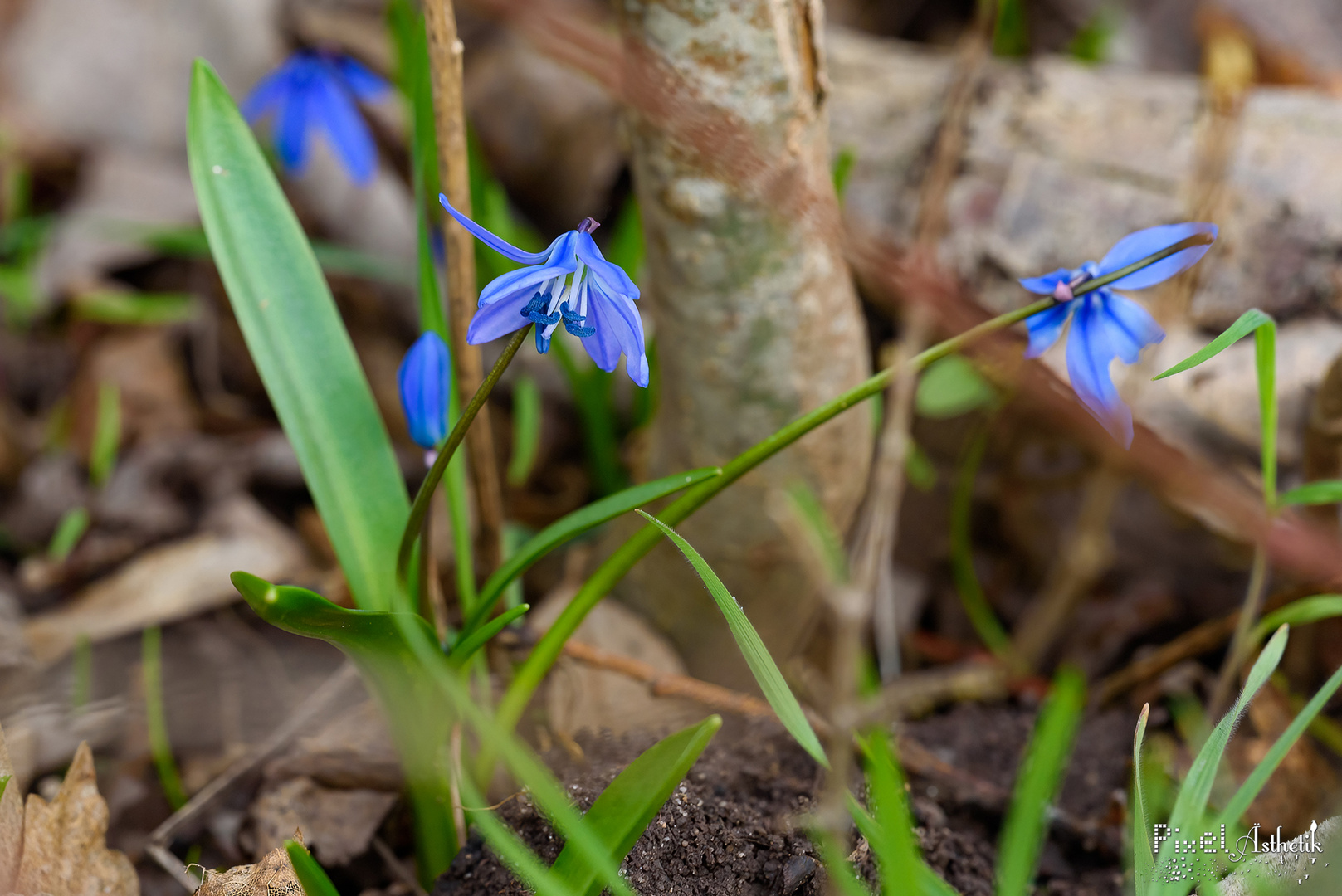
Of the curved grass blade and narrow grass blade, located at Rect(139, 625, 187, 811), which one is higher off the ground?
the curved grass blade

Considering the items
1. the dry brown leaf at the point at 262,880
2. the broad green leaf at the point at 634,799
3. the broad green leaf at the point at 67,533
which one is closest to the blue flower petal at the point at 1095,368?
the broad green leaf at the point at 634,799

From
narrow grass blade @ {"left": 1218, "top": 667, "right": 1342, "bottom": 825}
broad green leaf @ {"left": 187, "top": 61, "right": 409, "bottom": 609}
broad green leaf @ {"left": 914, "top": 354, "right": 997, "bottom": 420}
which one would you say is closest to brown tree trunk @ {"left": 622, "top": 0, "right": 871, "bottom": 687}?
broad green leaf @ {"left": 914, "top": 354, "right": 997, "bottom": 420}

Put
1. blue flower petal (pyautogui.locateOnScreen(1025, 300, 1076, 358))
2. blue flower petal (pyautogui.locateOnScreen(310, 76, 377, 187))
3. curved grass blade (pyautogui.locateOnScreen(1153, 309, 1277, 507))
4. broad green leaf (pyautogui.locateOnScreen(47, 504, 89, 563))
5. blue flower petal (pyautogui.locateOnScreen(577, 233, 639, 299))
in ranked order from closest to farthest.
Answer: blue flower petal (pyautogui.locateOnScreen(577, 233, 639, 299)), curved grass blade (pyautogui.locateOnScreen(1153, 309, 1277, 507)), blue flower petal (pyautogui.locateOnScreen(1025, 300, 1076, 358)), broad green leaf (pyautogui.locateOnScreen(47, 504, 89, 563)), blue flower petal (pyautogui.locateOnScreen(310, 76, 377, 187))

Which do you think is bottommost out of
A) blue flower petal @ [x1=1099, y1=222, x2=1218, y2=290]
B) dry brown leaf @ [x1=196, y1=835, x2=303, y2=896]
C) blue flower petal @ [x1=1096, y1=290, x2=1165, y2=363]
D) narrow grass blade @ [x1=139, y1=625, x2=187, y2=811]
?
narrow grass blade @ [x1=139, y1=625, x2=187, y2=811]

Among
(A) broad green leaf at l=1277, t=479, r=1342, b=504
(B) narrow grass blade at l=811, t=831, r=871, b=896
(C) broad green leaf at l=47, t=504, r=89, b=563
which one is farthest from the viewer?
(C) broad green leaf at l=47, t=504, r=89, b=563

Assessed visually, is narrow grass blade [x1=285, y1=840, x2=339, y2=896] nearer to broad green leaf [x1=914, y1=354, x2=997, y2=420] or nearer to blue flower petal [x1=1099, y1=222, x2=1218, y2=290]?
blue flower petal [x1=1099, y1=222, x2=1218, y2=290]

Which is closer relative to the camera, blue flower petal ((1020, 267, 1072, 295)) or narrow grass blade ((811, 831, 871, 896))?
narrow grass blade ((811, 831, 871, 896))
